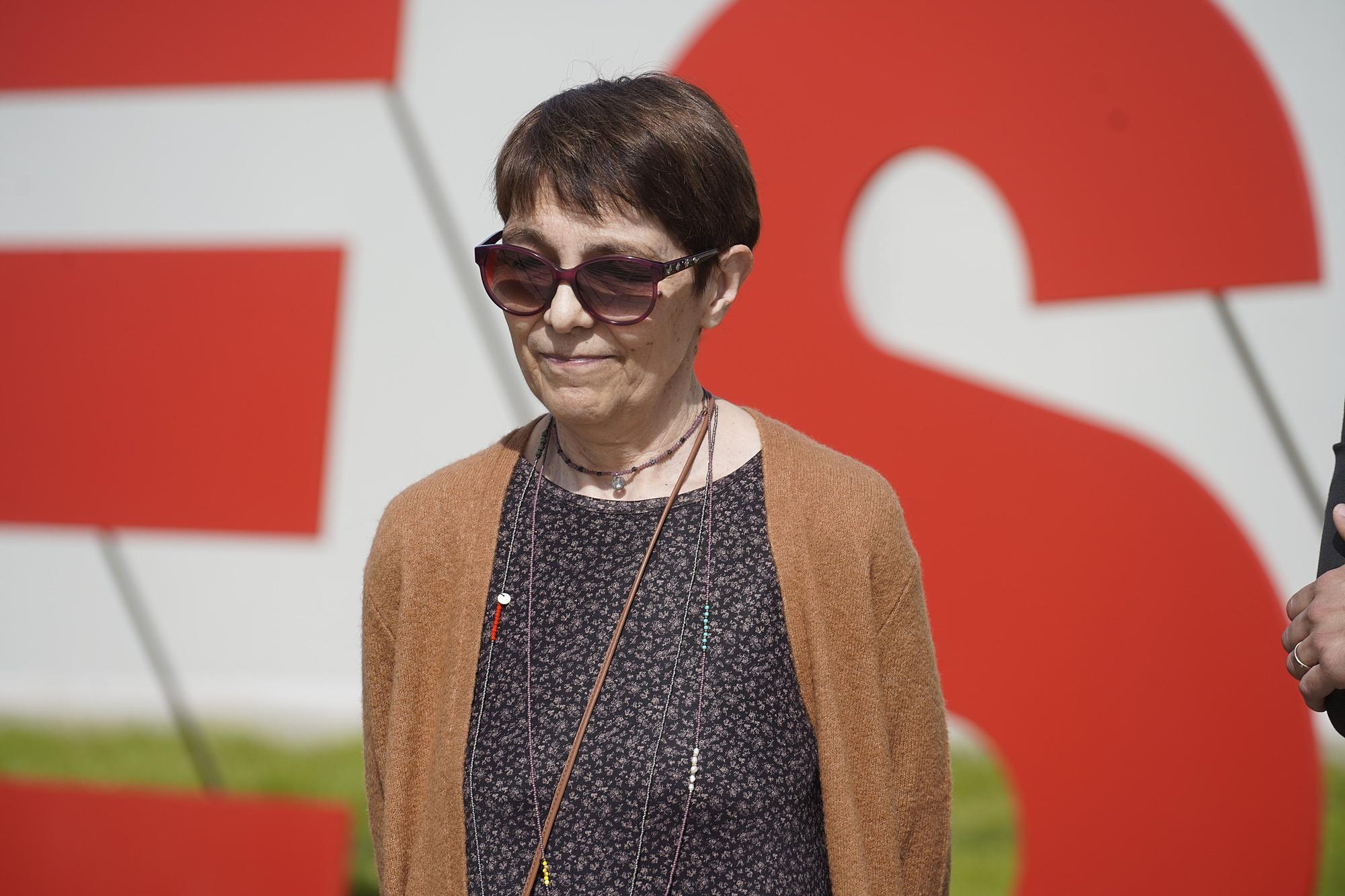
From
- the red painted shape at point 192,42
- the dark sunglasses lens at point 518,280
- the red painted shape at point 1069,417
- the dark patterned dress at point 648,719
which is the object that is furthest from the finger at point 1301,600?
the red painted shape at point 192,42

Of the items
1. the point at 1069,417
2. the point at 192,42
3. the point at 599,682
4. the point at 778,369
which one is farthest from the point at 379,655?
the point at 192,42

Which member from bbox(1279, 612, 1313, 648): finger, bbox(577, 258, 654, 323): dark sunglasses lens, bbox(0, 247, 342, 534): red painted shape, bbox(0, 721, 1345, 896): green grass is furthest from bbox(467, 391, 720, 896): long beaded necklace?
bbox(0, 247, 342, 534): red painted shape

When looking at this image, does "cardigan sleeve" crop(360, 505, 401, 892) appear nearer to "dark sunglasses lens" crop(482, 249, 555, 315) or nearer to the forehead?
"dark sunglasses lens" crop(482, 249, 555, 315)

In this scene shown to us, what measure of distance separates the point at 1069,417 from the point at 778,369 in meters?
0.75

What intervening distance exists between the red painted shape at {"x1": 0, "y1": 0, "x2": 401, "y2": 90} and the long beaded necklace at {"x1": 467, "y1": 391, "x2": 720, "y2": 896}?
2.01 metres

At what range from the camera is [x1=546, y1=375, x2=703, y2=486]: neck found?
173 cm

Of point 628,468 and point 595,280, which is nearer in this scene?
point 595,280

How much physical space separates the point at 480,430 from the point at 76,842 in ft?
5.62

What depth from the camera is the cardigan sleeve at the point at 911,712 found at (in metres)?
1.75

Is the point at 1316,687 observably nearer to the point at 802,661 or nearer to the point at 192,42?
the point at 802,661

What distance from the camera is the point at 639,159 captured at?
5.20 ft

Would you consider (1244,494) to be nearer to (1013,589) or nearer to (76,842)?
(1013,589)

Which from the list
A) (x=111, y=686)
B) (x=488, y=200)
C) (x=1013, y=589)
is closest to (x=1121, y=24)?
(x=1013, y=589)

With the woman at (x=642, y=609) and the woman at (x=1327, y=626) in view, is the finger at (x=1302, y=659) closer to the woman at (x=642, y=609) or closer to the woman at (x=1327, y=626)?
the woman at (x=1327, y=626)
